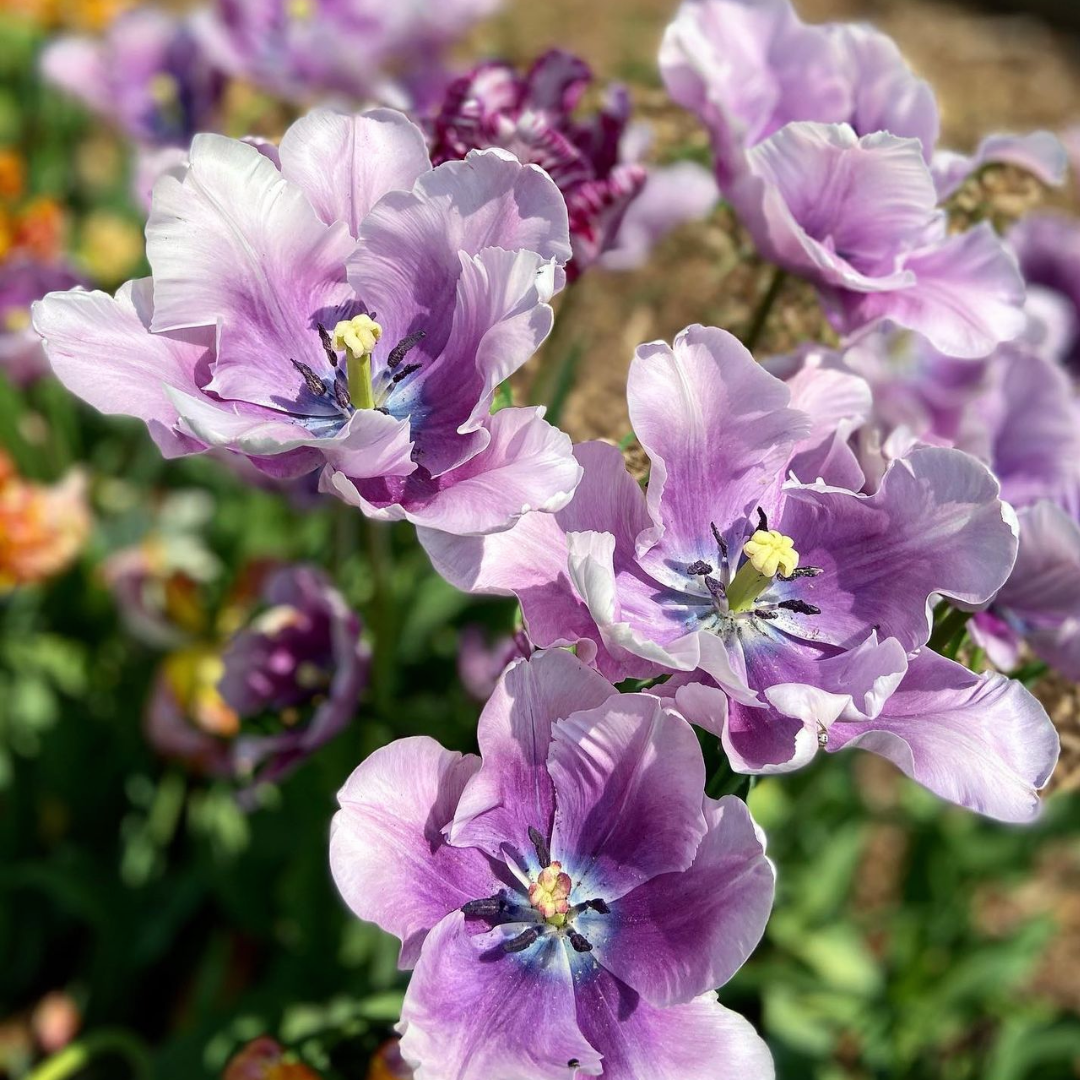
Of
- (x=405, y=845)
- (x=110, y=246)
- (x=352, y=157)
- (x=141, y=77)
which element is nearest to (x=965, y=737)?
(x=405, y=845)

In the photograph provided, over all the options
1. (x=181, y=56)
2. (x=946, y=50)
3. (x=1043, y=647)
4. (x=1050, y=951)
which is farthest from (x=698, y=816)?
(x=946, y=50)

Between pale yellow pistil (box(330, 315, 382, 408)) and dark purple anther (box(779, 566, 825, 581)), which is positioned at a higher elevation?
pale yellow pistil (box(330, 315, 382, 408))

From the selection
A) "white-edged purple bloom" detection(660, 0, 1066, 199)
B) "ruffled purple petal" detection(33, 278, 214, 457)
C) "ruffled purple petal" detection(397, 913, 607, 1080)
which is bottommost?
"ruffled purple petal" detection(397, 913, 607, 1080)

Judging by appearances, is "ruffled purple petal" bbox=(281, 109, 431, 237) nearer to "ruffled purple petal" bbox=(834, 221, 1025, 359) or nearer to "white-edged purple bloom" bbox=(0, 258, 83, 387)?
"ruffled purple petal" bbox=(834, 221, 1025, 359)

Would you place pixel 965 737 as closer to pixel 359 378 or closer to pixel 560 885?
pixel 560 885

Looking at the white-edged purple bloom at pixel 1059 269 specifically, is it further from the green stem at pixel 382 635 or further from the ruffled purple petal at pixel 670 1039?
Result: the ruffled purple petal at pixel 670 1039

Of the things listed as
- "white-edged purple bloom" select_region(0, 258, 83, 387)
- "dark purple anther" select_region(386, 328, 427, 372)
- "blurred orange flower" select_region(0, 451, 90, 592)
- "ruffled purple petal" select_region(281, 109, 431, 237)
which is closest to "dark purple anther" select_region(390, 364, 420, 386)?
"dark purple anther" select_region(386, 328, 427, 372)
